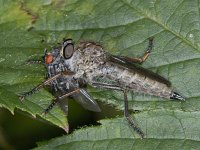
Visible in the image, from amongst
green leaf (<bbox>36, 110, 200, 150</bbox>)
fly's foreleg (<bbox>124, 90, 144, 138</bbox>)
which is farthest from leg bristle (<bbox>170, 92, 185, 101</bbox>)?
fly's foreleg (<bbox>124, 90, 144, 138</bbox>)

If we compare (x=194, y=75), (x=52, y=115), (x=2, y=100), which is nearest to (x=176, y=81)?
(x=194, y=75)

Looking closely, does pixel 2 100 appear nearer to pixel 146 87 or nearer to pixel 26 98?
pixel 26 98

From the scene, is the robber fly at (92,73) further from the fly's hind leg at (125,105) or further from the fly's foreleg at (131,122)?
the fly's foreleg at (131,122)

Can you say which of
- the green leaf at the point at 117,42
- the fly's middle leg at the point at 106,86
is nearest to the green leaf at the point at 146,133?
the green leaf at the point at 117,42

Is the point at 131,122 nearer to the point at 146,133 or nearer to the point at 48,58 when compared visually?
the point at 146,133

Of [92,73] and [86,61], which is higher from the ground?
[86,61]

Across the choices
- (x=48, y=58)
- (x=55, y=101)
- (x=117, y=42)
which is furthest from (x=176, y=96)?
(x=48, y=58)
